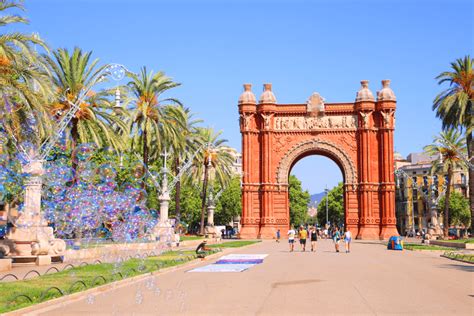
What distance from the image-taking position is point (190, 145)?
160 ft

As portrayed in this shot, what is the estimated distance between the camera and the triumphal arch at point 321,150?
56750 millimetres

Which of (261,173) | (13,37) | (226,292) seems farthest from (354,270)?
(261,173)

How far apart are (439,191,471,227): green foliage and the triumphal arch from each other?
37.2m

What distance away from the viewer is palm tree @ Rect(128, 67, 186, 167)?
36250 millimetres

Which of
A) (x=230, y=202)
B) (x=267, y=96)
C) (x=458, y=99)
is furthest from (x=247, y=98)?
(x=230, y=202)

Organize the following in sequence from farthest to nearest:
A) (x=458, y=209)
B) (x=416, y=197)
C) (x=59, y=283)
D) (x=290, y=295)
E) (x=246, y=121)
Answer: (x=416, y=197), (x=458, y=209), (x=246, y=121), (x=59, y=283), (x=290, y=295)

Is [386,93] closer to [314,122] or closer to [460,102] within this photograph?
[314,122]

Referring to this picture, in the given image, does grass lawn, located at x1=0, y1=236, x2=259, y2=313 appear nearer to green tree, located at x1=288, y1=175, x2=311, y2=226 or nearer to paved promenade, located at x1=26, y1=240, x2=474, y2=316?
paved promenade, located at x1=26, y1=240, x2=474, y2=316

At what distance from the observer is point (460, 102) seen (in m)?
40.7

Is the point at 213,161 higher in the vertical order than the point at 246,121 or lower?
lower

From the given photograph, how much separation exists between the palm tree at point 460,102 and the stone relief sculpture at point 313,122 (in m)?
15.3

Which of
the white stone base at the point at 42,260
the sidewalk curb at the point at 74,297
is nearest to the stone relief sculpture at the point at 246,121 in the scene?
the white stone base at the point at 42,260

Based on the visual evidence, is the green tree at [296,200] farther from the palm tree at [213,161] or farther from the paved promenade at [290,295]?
the paved promenade at [290,295]

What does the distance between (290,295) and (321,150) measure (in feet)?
152
